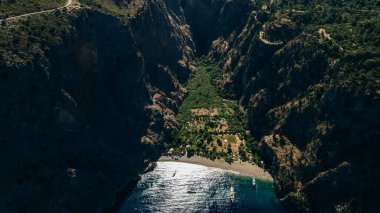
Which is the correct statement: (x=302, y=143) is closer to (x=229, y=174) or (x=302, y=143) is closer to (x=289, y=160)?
(x=289, y=160)

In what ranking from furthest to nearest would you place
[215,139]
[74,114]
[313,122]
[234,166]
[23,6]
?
[215,139], [234,166], [23,6], [313,122], [74,114]

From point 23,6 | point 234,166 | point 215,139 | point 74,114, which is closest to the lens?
point 74,114

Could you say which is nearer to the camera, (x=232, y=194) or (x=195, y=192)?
(x=232, y=194)

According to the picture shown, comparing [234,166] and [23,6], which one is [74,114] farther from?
[234,166]

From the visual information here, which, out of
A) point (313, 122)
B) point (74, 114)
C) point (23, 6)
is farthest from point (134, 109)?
point (313, 122)

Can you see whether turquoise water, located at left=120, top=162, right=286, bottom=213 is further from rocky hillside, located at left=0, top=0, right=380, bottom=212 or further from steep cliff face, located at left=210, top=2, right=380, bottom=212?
steep cliff face, located at left=210, top=2, right=380, bottom=212

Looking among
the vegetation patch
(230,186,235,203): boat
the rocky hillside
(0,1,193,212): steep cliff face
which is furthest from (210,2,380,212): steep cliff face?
the vegetation patch
